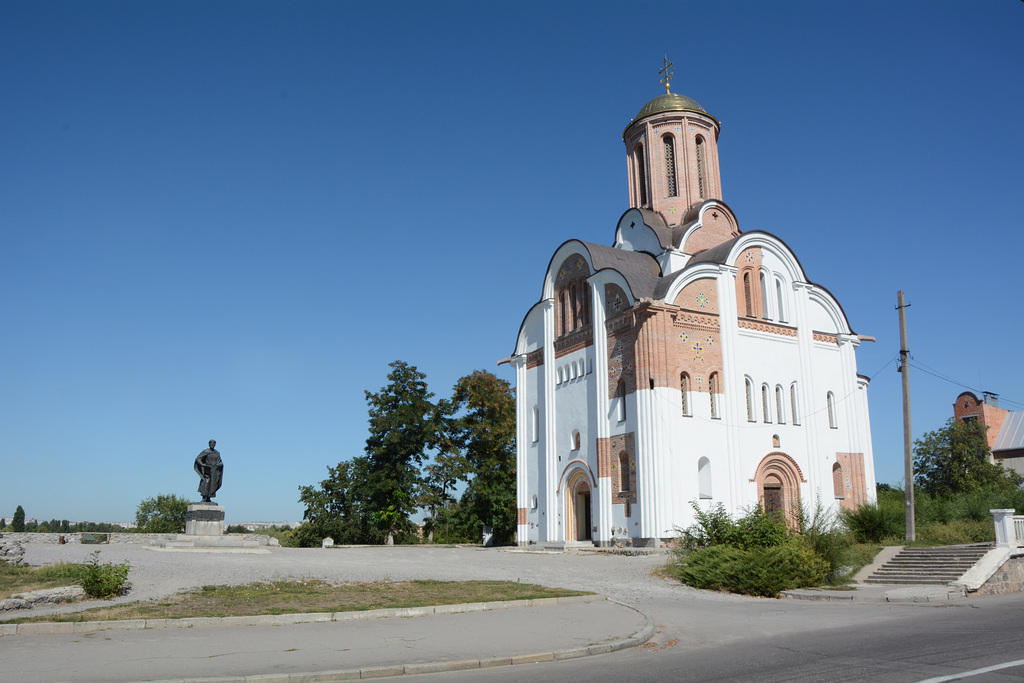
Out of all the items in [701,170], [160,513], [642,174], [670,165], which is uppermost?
[670,165]

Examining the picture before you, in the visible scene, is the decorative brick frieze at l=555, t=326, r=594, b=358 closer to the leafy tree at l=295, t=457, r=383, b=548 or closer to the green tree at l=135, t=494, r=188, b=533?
the leafy tree at l=295, t=457, r=383, b=548

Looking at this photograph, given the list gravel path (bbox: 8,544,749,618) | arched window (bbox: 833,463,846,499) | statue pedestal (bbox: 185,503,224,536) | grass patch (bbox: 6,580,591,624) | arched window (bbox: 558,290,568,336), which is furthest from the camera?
arched window (bbox: 558,290,568,336)

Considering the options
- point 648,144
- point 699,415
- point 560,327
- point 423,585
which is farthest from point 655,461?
point 648,144

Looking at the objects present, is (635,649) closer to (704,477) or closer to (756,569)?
(756,569)

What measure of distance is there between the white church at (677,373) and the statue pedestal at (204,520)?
13.2m

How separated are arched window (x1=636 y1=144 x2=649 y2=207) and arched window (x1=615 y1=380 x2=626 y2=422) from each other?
1118 cm

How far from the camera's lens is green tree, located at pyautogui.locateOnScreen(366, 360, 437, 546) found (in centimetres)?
3953

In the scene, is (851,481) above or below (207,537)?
above

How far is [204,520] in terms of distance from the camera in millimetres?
25719

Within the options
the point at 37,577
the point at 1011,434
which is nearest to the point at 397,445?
the point at 37,577

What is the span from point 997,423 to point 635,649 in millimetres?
49121

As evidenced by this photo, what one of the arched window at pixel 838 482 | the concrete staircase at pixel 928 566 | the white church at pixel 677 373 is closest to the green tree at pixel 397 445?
the white church at pixel 677 373

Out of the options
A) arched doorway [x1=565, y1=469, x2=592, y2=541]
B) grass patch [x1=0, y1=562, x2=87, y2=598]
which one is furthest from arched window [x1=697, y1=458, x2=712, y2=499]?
grass patch [x1=0, y1=562, x2=87, y2=598]

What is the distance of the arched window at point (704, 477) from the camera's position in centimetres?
2866
